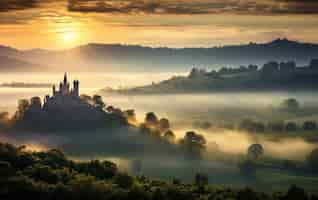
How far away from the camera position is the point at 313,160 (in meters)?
158

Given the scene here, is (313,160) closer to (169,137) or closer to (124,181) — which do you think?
(169,137)

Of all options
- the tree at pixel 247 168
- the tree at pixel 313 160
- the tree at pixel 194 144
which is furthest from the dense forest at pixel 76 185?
the tree at pixel 194 144

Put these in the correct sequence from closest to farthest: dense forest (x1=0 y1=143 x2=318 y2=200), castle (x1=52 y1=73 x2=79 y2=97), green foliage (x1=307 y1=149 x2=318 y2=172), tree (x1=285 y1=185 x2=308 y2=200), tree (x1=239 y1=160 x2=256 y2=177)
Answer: dense forest (x1=0 y1=143 x2=318 y2=200) < tree (x1=285 y1=185 x2=308 y2=200) < tree (x1=239 y1=160 x2=256 y2=177) < green foliage (x1=307 y1=149 x2=318 y2=172) < castle (x1=52 y1=73 x2=79 y2=97)

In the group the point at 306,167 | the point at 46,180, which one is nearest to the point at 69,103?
the point at 306,167

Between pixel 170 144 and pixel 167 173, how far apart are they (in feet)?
144

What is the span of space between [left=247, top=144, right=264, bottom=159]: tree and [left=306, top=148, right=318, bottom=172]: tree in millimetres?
14600

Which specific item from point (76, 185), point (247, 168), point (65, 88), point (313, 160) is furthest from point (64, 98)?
point (76, 185)

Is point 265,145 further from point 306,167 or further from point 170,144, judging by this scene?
point 306,167

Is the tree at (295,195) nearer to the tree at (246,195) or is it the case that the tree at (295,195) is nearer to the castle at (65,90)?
the tree at (246,195)

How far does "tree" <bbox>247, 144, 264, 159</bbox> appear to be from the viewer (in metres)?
174

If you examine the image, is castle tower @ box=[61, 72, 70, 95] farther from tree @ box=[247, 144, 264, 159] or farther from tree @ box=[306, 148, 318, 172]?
tree @ box=[306, 148, 318, 172]

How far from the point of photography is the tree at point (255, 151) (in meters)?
174

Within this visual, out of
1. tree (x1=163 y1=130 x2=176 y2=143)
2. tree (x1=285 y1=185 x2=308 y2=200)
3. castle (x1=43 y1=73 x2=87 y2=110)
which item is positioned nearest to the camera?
tree (x1=285 y1=185 x2=308 y2=200)

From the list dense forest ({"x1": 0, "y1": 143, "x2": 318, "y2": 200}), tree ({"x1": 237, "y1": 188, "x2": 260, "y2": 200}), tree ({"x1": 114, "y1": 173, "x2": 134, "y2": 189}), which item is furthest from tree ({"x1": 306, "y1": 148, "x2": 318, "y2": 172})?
tree ({"x1": 114, "y1": 173, "x2": 134, "y2": 189})
